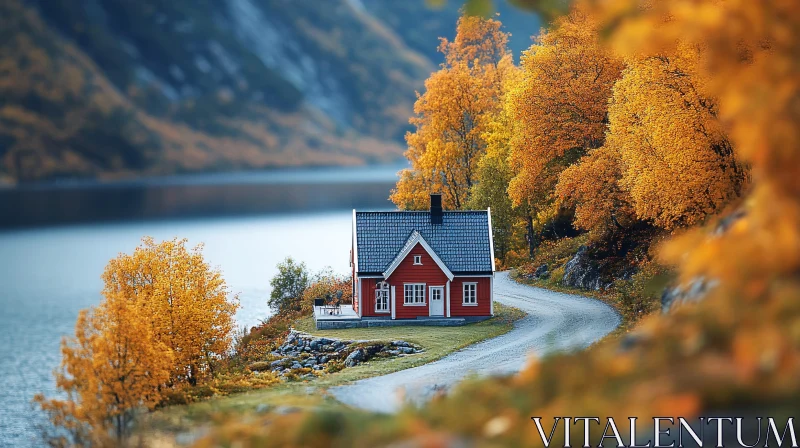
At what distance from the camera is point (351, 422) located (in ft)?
28.4

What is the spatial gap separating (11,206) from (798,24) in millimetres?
173265

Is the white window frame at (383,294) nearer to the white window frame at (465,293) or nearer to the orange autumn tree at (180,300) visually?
the white window frame at (465,293)

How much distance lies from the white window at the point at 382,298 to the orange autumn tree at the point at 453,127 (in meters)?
19.0

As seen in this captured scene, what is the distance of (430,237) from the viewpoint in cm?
4062

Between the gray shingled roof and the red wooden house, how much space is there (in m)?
0.05

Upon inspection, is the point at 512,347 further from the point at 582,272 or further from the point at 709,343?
the point at 709,343

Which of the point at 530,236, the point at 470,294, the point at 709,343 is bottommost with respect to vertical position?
the point at 470,294

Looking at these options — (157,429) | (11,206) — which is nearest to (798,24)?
(157,429)

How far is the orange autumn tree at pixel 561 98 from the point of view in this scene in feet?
151

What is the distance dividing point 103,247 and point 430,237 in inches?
2651

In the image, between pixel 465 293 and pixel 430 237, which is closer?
pixel 465 293

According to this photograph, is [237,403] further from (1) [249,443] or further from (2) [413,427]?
(2) [413,427]

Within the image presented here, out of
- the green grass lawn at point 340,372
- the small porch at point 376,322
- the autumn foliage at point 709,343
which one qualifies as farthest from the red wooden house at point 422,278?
the autumn foliage at point 709,343

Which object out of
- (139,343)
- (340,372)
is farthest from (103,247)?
(139,343)
